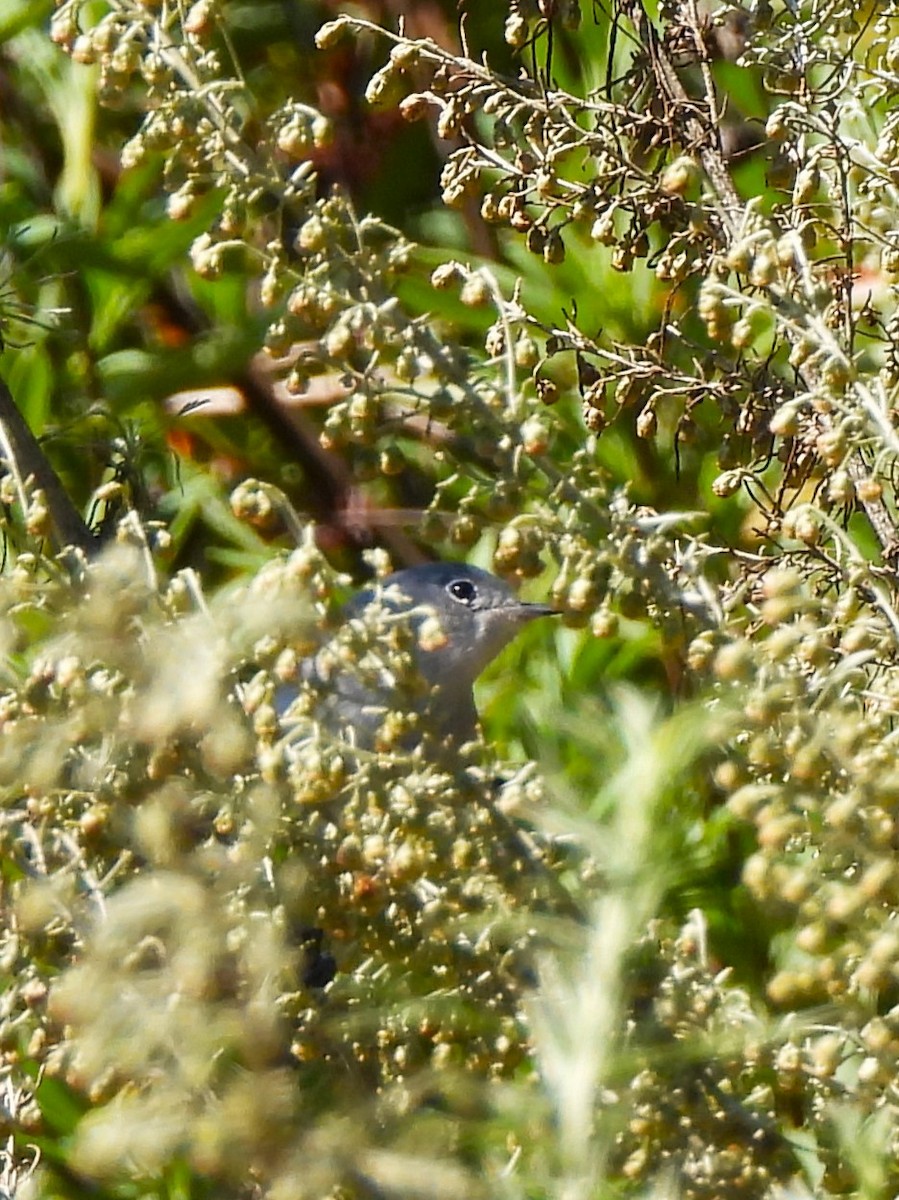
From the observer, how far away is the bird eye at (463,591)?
2.10m

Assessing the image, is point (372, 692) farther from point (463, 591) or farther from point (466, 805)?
point (463, 591)

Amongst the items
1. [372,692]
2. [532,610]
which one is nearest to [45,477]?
[372,692]

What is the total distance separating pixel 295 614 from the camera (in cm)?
52

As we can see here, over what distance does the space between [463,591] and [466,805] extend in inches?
58.5

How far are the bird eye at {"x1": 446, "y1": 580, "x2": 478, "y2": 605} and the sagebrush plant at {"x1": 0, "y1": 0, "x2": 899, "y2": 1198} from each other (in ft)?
3.81

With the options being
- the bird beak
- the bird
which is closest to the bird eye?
the bird beak

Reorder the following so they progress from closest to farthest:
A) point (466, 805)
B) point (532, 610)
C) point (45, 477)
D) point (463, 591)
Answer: point (466, 805), point (45, 477), point (532, 610), point (463, 591)

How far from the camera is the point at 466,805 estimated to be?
25.5 inches

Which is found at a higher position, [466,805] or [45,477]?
[45,477]

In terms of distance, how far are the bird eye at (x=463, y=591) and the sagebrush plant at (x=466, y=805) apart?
1161 millimetres

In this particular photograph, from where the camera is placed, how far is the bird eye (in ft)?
6.91

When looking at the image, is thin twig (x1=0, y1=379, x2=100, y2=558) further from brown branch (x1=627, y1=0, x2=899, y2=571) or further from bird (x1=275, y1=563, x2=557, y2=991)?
brown branch (x1=627, y1=0, x2=899, y2=571)

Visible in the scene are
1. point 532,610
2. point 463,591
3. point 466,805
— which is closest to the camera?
point 466,805

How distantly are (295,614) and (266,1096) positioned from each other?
14 cm
